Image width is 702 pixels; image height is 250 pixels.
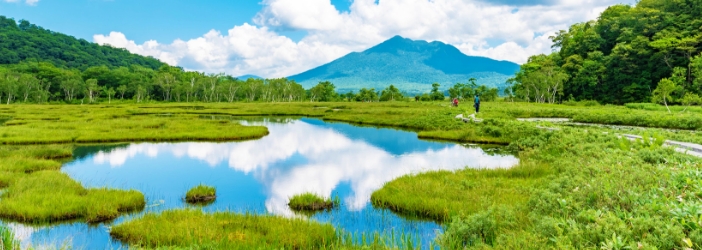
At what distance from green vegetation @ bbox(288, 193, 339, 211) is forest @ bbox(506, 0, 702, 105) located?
194 feet

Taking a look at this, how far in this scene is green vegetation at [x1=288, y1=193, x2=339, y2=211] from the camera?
1251 cm

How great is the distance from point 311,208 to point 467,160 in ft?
37.2

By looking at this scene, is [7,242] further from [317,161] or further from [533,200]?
[317,161]

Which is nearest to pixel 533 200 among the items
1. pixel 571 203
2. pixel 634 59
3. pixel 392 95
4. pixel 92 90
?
pixel 571 203

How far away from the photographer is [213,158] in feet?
71.4

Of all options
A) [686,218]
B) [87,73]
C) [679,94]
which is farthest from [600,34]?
[87,73]

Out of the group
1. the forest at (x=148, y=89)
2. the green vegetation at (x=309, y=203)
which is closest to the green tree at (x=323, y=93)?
the forest at (x=148, y=89)

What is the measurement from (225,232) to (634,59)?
273ft

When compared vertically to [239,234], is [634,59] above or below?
above

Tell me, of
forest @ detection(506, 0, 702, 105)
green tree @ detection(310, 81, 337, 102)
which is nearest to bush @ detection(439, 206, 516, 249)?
forest @ detection(506, 0, 702, 105)

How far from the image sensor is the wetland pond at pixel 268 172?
10.6 m

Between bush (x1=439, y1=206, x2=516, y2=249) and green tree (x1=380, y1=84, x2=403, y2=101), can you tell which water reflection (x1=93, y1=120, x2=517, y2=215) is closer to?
bush (x1=439, y1=206, x2=516, y2=249)

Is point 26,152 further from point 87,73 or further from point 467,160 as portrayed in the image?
point 87,73

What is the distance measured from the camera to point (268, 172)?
18.6 metres
